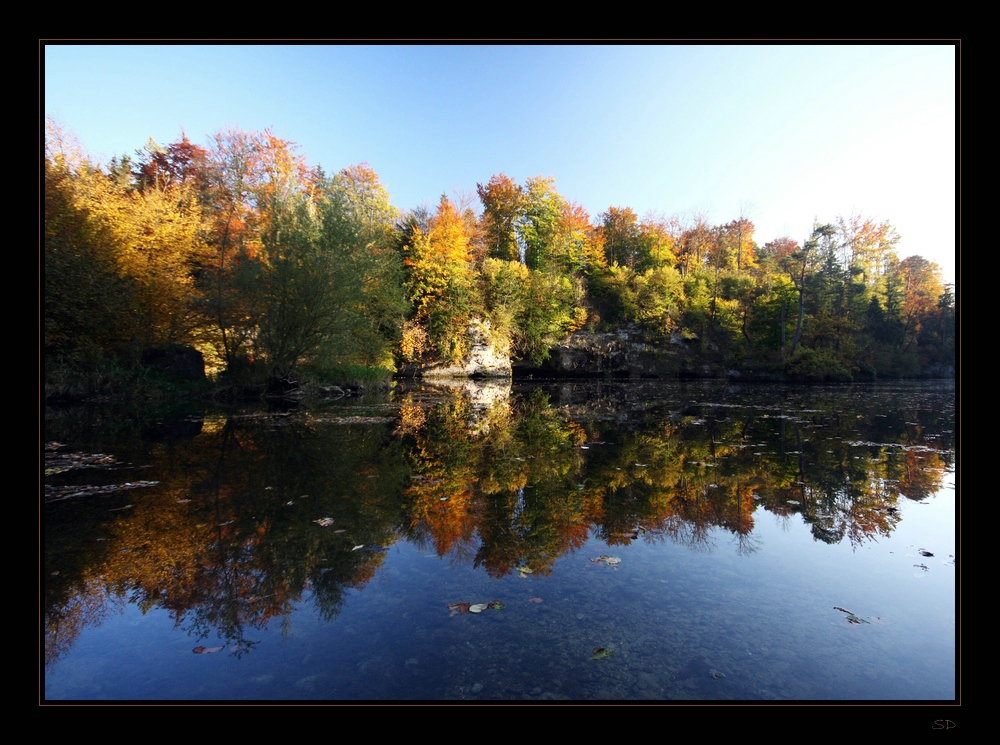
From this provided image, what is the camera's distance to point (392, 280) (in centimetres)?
2900

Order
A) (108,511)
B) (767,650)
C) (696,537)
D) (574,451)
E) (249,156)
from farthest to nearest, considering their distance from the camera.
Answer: (249,156) → (574,451) → (108,511) → (696,537) → (767,650)

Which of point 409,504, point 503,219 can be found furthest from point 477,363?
point 409,504

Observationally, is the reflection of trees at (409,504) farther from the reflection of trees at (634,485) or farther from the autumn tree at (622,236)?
the autumn tree at (622,236)

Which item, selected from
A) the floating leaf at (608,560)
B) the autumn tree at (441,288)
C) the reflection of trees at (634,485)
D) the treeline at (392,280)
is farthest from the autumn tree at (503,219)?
the floating leaf at (608,560)

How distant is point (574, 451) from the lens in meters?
8.49

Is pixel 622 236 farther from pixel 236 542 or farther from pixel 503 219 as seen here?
pixel 236 542

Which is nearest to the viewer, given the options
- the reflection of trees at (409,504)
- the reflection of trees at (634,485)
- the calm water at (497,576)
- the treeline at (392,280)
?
the calm water at (497,576)

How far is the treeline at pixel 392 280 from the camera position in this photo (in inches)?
682

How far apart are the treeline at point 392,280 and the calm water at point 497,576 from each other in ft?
37.9

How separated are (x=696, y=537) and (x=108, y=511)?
646 cm

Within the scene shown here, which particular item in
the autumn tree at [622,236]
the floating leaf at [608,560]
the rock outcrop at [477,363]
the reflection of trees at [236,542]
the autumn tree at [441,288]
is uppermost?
the autumn tree at [622,236]
